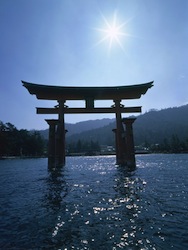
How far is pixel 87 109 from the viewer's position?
58.5 feet

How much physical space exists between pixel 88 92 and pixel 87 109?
5.50 ft

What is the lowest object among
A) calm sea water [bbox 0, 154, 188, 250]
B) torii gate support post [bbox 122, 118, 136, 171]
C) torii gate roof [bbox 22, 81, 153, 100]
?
calm sea water [bbox 0, 154, 188, 250]

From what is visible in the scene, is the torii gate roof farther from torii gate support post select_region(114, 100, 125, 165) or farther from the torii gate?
torii gate support post select_region(114, 100, 125, 165)

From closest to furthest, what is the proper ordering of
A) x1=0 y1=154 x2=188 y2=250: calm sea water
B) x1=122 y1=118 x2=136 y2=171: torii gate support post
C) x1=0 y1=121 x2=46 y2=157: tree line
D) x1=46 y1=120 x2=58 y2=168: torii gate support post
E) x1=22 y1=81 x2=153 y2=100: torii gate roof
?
x1=0 y1=154 x2=188 y2=250: calm sea water < x1=122 y1=118 x2=136 y2=171: torii gate support post < x1=46 y1=120 x2=58 y2=168: torii gate support post < x1=22 y1=81 x2=153 y2=100: torii gate roof < x1=0 y1=121 x2=46 y2=157: tree line

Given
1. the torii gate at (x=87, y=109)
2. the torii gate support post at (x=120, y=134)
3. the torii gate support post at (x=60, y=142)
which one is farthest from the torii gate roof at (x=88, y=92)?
the torii gate support post at (x=60, y=142)

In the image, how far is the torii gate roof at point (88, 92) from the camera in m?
16.7

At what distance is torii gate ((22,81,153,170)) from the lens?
53.1ft

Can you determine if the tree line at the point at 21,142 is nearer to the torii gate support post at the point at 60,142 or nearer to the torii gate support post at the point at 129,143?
the torii gate support post at the point at 60,142

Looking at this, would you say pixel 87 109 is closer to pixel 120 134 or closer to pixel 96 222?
pixel 120 134

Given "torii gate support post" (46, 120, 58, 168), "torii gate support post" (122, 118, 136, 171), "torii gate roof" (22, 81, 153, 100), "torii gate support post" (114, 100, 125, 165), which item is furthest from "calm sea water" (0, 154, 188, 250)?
"torii gate roof" (22, 81, 153, 100)

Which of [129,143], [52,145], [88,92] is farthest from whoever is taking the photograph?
[88,92]

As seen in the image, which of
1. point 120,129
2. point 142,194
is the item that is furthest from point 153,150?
point 142,194

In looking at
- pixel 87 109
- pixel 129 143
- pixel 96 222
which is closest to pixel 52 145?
pixel 87 109

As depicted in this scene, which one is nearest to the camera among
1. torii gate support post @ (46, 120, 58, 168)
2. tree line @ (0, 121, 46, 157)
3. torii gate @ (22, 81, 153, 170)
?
torii gate @ (22, 81, 153, 170)
